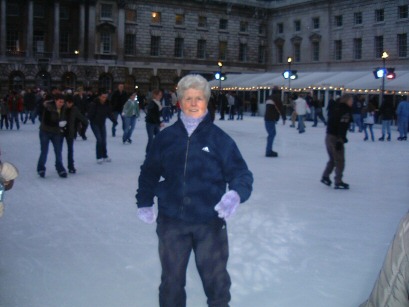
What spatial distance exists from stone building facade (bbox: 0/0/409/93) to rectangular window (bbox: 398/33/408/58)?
444 centimetres

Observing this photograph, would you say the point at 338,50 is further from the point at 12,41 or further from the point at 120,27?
the point at 12,41

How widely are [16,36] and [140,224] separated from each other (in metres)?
49.5

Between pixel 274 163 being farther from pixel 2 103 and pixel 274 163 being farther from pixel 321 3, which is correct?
pixel 321 3

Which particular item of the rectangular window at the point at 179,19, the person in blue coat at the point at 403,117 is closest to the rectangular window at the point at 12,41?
the rectangular window at the point at 179,19

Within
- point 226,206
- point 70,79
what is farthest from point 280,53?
point 226,206

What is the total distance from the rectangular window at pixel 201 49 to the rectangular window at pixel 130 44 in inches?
232

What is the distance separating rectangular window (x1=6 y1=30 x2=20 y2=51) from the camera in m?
52.5

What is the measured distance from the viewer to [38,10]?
53.9 metres

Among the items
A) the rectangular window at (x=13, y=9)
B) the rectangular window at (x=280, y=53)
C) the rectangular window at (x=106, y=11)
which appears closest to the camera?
the rectangular window at (x=13, y=9)

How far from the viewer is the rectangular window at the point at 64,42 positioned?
177ft

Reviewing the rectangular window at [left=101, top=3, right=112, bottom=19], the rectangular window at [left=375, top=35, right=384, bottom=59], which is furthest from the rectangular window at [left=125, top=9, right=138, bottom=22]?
the rectangular window at [left=375, top=35, right=384, bottom=59]

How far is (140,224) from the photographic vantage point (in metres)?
6.99

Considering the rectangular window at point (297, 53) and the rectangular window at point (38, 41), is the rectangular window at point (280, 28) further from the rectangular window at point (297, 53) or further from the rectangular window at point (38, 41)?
Result: the rectangular window at point (38, 41)

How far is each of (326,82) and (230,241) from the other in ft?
103
